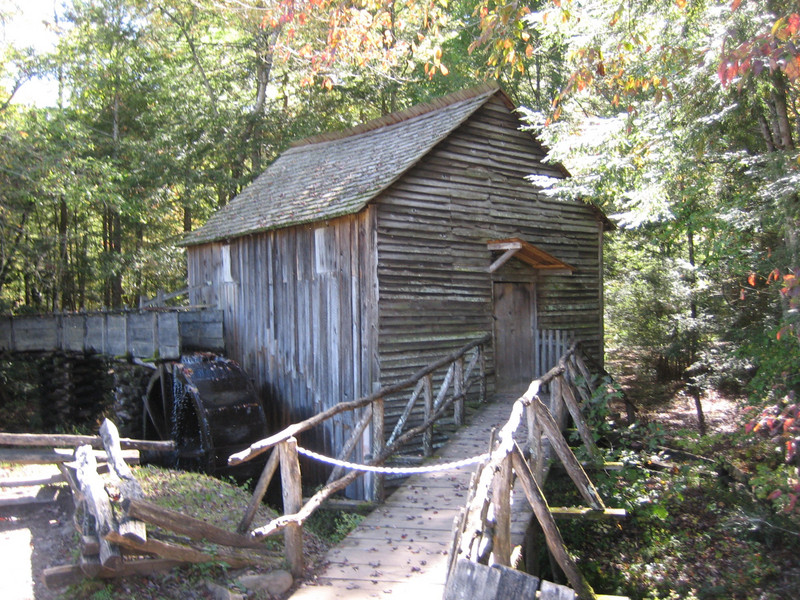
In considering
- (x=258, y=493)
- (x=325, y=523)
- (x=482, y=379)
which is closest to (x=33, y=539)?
(x=258, y=493)

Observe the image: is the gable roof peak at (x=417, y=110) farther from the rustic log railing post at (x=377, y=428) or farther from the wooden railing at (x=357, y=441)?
the rustic log railing post at (x=377, y=428)

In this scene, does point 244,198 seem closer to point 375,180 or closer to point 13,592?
point 375,180

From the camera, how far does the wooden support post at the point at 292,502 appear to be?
5.41 meters

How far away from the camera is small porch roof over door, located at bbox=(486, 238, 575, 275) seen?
1054cm

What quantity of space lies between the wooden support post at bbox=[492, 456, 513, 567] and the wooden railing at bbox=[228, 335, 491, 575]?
6.20 ft

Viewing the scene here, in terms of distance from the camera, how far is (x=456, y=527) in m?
4.12

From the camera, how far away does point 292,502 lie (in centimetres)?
547

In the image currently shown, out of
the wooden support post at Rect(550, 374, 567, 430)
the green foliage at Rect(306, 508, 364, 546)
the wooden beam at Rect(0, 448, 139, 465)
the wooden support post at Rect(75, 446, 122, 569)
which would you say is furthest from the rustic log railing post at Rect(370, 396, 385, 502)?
the wooden support post at Rect(75, 446, 122, 569)

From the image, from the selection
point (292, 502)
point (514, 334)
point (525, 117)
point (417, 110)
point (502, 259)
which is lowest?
point (292, 502)

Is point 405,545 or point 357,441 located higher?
point 357,441

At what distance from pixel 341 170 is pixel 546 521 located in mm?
8779

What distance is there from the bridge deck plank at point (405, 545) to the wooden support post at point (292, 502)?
232 mm

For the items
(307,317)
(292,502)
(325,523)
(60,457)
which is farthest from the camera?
(307,317)

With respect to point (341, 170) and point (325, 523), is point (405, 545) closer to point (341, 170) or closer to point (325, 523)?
point (325, 523)
